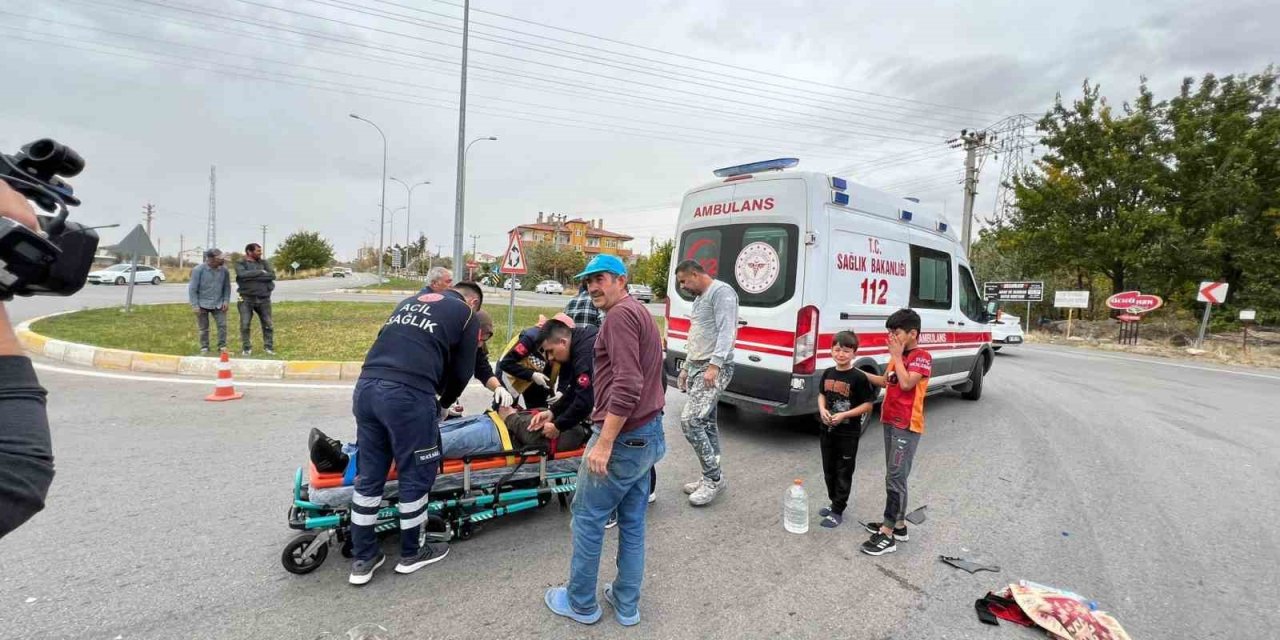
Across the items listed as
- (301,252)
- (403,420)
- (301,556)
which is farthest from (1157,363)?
(301,252)

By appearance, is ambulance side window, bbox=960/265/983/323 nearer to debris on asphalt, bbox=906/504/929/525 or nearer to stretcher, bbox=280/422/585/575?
debris on asphalt, bbox=906/504/929/525

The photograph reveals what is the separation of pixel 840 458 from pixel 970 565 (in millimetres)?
901

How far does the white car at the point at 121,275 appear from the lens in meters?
28.0

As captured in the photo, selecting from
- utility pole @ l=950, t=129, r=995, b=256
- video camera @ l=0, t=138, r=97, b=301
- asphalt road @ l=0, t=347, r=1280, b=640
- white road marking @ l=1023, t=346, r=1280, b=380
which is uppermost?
utility pole @ l=950, t=129, r=995, b=256

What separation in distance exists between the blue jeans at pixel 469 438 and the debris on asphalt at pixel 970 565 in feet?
8.91

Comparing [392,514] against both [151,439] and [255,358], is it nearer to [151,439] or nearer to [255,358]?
[151,439]

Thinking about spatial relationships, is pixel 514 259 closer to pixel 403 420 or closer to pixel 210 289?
pixel 210 289

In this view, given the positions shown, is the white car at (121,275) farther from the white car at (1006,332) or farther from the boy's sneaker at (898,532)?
the white car at (1006,332)

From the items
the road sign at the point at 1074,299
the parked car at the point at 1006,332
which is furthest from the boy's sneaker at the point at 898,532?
the road sign at the point at 1074,299

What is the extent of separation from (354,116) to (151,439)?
23366 mm

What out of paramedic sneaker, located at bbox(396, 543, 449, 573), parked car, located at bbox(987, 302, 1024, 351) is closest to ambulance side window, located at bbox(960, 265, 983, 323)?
paramedic sneaker, located at bbox(396, 543, 449, 573)

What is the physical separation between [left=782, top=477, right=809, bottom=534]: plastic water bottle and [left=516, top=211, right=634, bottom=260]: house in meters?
78.5

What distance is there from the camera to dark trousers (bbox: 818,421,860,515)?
358 cm

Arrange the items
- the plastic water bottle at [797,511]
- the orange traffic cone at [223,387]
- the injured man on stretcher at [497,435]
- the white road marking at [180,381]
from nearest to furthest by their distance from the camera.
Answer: the injured man on stretcher at [497,435] < the plastic water bottle at [797,511] < the orange traffic cone at [223,387] < the white road marking at [180,381]
